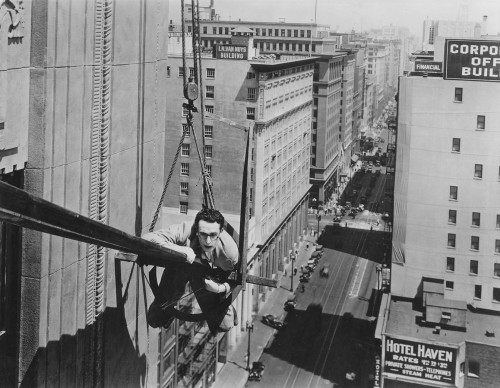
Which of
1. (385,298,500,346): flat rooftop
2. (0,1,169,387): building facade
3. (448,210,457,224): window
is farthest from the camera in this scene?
(448,210,457,224): window

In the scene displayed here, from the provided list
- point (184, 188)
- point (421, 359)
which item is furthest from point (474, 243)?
point (184, 188)

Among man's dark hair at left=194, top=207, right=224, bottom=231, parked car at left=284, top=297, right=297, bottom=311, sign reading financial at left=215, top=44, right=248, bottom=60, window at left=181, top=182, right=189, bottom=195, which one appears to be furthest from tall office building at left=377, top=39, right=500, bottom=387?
man's dark hair at left=194, top=207, right=224, bottom=231

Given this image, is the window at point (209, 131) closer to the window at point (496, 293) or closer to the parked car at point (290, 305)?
the parked car at point (290, 305)

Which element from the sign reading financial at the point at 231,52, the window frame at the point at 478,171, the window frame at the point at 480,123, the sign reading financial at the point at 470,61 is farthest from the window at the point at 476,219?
the sign reading financial at the point at 231,52

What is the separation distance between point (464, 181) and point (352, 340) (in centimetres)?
2356

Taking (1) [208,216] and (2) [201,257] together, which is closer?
(1) [208,216]

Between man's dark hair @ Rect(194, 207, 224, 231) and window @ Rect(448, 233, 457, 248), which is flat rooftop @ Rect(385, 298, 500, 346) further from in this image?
man's dark hair @ Rect(194, 207, 224, 231)

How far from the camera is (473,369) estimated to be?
5875 cm

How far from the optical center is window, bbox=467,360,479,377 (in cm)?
5806

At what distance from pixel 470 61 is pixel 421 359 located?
91.6ft

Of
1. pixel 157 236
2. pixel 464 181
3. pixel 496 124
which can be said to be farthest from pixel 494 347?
pixel 157 236

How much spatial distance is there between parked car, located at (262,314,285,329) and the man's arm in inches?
2754

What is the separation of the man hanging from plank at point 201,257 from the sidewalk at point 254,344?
40296mm

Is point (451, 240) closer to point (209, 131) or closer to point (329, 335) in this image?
point (329, 335)
